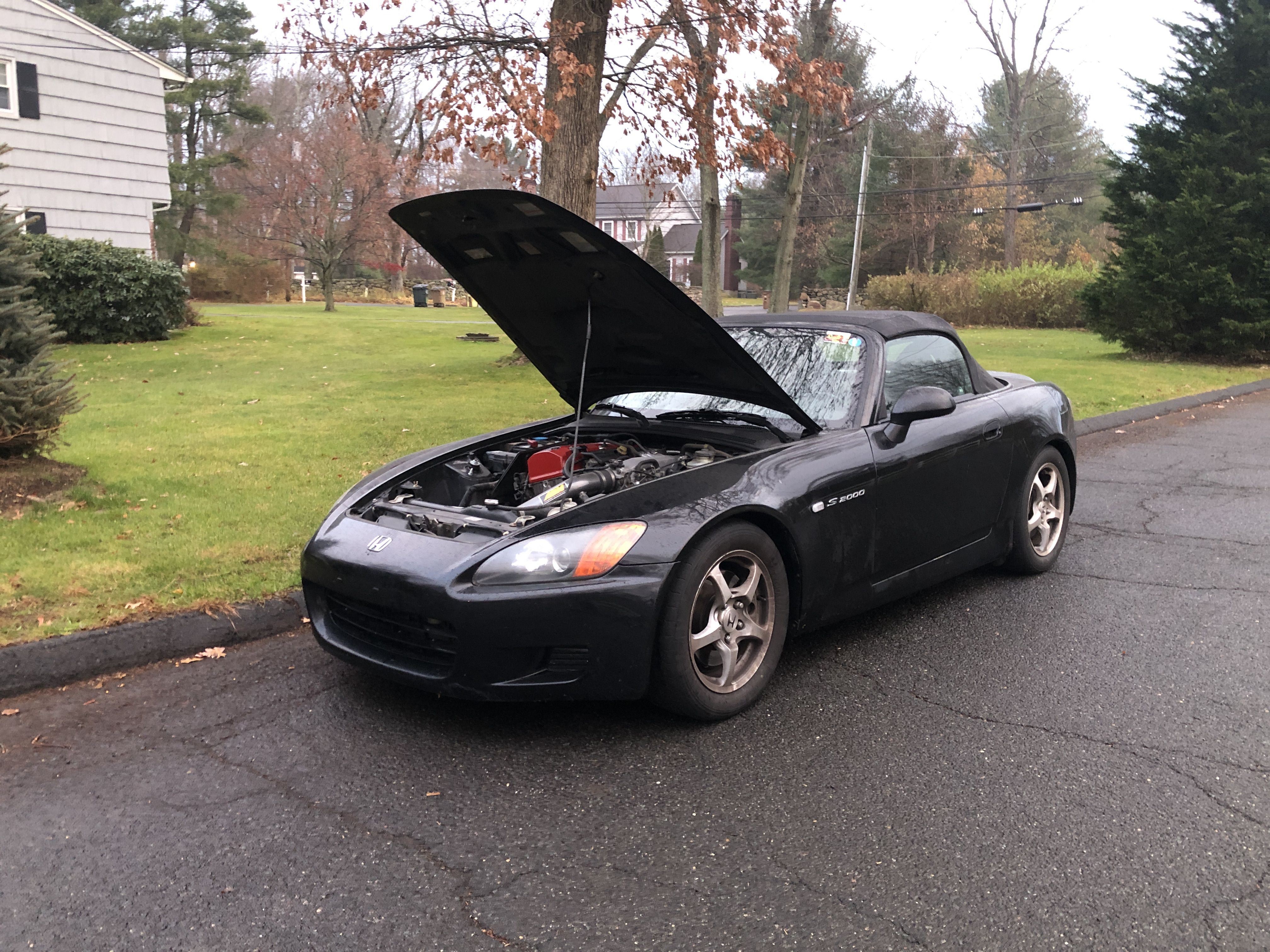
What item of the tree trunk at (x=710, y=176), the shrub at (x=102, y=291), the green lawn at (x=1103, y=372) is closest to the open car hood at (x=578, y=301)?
the green lawn at (x=1103, y=372)

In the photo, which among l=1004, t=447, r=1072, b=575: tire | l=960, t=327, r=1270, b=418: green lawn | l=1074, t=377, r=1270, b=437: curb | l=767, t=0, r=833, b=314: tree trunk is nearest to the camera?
l=1004, t=447, r=1072, b=575: tire

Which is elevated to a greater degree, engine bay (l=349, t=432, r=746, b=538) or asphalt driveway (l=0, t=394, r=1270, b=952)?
engine bay (l=349, t=432, r=746, b=538)

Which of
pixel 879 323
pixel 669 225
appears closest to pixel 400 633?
pixel 879 323

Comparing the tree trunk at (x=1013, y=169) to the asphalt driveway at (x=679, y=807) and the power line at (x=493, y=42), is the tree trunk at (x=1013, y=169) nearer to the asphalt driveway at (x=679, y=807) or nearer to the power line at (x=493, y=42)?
the power line at (x=493, y=42)

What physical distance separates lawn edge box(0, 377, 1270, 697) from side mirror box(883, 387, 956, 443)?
9.17 ft

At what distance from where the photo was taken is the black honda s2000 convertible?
3.14 meters

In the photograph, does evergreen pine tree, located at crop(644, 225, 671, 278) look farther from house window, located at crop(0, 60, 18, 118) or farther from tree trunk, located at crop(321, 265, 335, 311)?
house window, located at crop(0, 60, 18, 118)

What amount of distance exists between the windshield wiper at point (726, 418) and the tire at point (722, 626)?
673mm

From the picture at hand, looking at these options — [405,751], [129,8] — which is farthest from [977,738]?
[129,8]

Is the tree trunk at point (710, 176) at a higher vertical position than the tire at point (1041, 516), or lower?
higher

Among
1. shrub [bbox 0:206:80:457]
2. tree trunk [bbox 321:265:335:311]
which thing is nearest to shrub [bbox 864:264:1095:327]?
tree trunk [bbox 321:265:335:311]

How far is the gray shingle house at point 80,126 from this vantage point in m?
18.9

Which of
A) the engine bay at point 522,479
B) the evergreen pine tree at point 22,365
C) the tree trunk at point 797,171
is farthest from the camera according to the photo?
the tree trunk at point 797,171

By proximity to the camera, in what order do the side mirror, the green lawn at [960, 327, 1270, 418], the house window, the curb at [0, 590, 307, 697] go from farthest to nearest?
the house window, the green lawn at [960, 327, 1270, 418], the side mirror, the curb at [0, 590, 307, 697]
